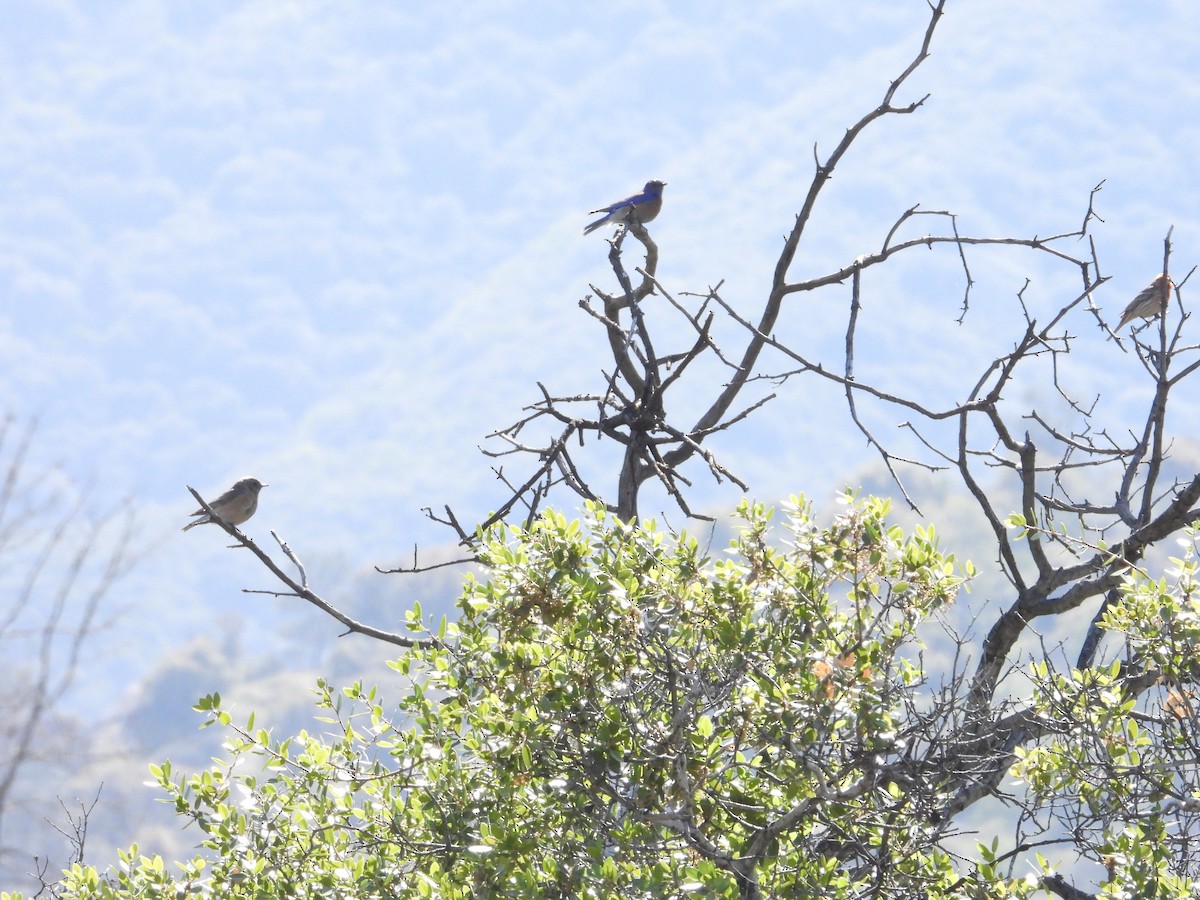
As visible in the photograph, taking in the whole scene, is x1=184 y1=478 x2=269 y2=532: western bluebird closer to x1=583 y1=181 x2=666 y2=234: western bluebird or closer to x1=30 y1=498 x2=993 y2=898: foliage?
x1=583 y1=181 x2=666 y2=234: western bluebird

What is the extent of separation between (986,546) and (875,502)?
7977 inches

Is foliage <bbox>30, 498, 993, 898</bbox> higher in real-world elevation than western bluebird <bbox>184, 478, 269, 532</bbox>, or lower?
lower

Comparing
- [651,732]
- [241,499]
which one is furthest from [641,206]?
[651,732]

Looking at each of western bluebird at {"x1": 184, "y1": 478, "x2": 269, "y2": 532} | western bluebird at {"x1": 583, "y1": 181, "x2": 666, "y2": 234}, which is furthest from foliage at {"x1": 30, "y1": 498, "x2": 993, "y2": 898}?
western bluebird at {"x1": 184, "y1": 478, "x2": 269, "y2": 532}

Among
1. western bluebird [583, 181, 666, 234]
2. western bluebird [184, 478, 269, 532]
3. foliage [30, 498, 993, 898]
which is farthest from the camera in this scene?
western bluebird [184, 478, 269, 532]

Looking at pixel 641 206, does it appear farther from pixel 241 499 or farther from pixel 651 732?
pixel 651 732

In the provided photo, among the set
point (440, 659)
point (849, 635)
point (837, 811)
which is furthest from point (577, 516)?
point (837, 811)

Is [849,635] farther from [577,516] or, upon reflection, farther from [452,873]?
→ [452,873]

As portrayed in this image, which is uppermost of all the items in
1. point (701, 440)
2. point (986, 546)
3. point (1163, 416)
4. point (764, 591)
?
point (986, 546)

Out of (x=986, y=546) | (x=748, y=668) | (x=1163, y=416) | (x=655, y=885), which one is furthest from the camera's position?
(x=986, y=546)

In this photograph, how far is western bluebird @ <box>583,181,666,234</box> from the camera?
11.1 meters

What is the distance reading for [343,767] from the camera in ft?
16.5

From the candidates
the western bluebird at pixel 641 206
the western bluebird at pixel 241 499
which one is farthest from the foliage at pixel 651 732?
the western bluebird at pixel 241 499

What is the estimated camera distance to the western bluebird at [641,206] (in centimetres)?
1105
